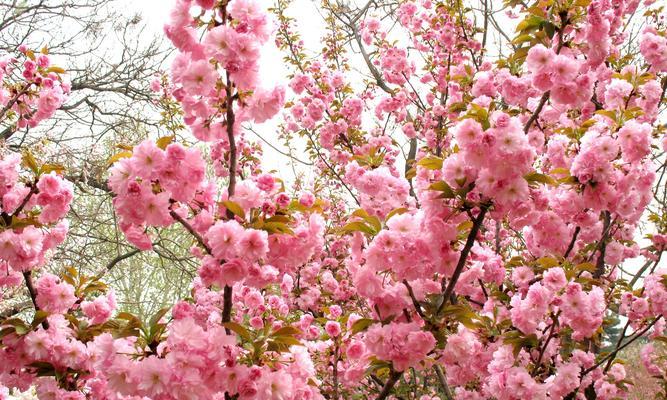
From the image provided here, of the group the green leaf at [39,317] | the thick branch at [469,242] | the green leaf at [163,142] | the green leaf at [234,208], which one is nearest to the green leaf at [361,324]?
the thick branch at [469,242]

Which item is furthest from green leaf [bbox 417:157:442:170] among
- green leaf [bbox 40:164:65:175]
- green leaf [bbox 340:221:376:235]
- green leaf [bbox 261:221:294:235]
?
green leaf [bbox 40:164:65:175]

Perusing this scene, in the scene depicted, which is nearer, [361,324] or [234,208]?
[234,208]

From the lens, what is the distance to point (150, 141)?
5.98 feet

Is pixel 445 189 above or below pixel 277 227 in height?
above

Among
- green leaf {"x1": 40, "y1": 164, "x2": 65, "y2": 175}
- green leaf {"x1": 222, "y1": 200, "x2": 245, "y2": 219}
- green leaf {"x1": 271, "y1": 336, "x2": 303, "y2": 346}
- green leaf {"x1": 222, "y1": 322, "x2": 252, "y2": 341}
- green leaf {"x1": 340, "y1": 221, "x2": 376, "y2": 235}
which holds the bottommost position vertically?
green leaf {"x1": 222, "y1": 322, "x2": 252, "y2": 341}

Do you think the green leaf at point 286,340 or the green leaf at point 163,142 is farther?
the green leaf at point 286,340

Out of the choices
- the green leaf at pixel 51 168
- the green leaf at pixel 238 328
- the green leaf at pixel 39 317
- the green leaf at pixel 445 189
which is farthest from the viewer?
the green leaf at pixel 51 168

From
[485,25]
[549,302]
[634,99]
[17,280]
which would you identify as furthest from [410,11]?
[17,280]

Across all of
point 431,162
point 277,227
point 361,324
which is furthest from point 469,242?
point 277,227

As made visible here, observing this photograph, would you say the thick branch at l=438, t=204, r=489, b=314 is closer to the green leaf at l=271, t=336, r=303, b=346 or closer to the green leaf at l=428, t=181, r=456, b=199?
the green leaf at l=428, t=181, r=456, b=199

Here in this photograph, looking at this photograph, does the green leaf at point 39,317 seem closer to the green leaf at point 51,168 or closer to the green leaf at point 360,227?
the green leaf at point 51,168

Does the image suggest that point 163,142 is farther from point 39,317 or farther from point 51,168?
point 39,317

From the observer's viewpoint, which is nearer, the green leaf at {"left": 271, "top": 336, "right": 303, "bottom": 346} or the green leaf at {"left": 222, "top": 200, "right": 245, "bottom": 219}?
the green leaf at {"left": 222, "top": 200, "right": 245, "bottom": 219}

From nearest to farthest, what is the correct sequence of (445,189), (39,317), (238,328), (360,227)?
(238,328) → (445,189) → (360,227) → (39,317)
